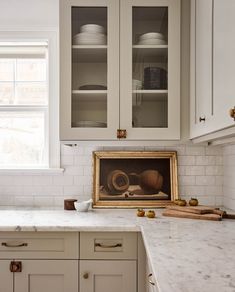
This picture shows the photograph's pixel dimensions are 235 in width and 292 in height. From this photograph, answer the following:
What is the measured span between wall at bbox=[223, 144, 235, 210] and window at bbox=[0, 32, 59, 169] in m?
1.37

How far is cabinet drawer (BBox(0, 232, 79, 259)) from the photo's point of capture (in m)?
2.28

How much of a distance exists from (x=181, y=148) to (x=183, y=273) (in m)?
1.77

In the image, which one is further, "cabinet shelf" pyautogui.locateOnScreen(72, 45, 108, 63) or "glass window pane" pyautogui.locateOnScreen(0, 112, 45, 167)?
"glass window pane" pyautogui.locateOnScreen(0, 112, 45, 167)

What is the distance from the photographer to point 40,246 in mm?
2291

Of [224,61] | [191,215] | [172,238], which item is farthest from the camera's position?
[191,215]

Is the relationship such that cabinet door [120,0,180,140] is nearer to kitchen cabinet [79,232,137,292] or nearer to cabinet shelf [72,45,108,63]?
cabinet shelf [72,45,108,63]

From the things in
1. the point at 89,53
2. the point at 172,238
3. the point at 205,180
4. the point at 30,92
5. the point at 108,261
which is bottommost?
the point at 108,261

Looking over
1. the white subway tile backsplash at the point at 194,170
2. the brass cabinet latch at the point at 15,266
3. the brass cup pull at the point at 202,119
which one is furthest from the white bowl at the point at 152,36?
the brass cabinet latch at the point at 15,266

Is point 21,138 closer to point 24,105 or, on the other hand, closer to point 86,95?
point 24,105

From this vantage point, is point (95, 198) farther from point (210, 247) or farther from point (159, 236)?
point (210, 247)

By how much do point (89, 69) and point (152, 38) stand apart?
1.59 ft

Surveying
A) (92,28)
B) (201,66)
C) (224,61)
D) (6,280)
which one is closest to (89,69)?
(92,28)

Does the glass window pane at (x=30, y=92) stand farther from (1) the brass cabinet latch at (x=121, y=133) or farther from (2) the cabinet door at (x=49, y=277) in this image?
(2) the cabinet door at (x=49, y=277)

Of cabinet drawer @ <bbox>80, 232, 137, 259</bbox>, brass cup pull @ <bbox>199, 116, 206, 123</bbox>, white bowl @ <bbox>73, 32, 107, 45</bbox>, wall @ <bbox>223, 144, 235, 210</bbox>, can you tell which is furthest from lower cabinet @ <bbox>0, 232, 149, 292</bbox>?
white bowl @ <bbox>73, 32, 107, 45</bbox>
